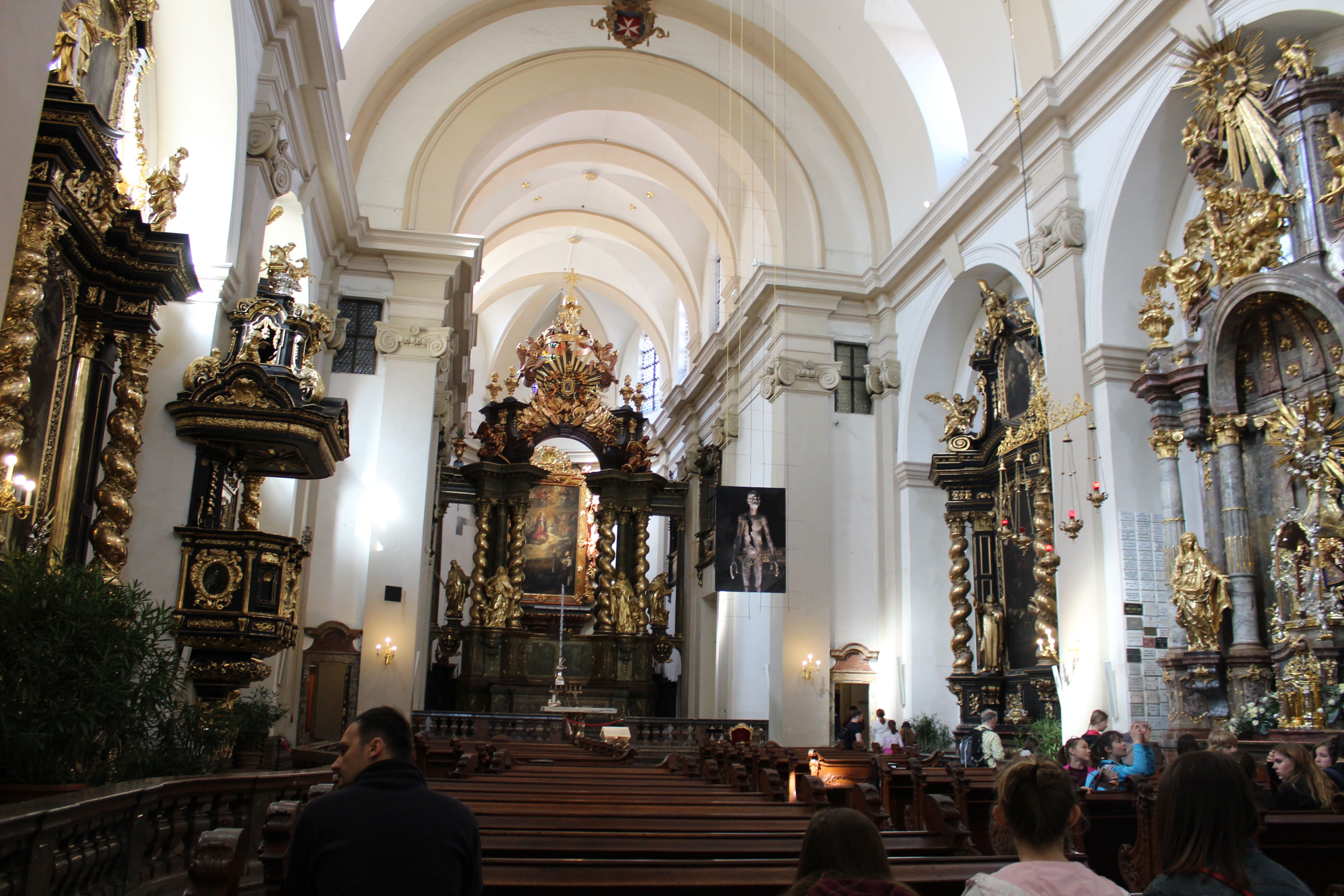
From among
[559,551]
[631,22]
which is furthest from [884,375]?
[559,551]

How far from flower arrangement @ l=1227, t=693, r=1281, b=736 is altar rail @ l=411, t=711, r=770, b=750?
305 inches

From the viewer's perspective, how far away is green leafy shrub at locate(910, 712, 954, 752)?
48.9 feet

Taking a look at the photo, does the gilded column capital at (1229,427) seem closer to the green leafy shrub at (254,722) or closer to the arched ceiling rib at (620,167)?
the green leafy shrub at (254,722)

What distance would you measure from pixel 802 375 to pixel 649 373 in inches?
560

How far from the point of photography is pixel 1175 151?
1077cm

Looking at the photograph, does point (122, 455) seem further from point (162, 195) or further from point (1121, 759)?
point (1121, 759)

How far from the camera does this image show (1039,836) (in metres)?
2.42

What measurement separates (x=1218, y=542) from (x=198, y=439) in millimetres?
8675

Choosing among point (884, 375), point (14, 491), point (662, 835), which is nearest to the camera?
point (662, 835)

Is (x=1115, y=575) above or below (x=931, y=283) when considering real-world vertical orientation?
below

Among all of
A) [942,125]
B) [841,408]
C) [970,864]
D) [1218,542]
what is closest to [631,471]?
[841,408]

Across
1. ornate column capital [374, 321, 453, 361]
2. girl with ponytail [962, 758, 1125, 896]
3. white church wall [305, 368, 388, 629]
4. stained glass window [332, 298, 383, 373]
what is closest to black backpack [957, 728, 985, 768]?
white church wall [305, 368, 388, 629]

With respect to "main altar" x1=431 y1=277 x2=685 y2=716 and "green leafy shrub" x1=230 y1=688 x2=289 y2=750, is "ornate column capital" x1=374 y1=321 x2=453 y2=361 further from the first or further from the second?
"green leafy shrub" x1=230 y1=688 x2=289 y2=750

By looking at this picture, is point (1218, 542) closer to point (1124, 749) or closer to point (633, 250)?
point (1124, 749)
